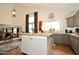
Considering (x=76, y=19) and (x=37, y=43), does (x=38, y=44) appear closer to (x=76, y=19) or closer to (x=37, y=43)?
(x=37, y=43)

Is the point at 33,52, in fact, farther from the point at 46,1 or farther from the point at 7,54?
the point at 46,1

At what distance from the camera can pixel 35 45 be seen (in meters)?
1.98

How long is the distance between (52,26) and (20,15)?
0.58m

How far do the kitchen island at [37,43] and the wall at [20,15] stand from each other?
23cm

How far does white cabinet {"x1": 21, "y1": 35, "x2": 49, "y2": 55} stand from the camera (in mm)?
1945

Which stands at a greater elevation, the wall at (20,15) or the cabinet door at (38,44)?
the wall at (20,15)

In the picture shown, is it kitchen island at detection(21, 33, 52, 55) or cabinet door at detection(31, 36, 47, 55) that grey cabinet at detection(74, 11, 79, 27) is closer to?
kitchen island at detection(21, 33, 52, 55)

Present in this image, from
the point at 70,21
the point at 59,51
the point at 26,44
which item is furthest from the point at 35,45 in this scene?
the point at 70,21

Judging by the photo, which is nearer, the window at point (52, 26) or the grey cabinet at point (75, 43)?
the grey cabinet at point (75, 43)

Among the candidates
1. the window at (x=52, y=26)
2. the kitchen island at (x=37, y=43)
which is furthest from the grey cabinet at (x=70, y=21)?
the kitchen island at (x=37, y=43)

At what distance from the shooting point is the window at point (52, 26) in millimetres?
2000

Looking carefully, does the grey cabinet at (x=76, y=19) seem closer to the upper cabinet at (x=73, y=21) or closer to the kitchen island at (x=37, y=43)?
the upper cabinet at (x=73, y=21)

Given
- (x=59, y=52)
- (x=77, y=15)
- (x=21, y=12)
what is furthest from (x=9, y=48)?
(x=77, y=15)

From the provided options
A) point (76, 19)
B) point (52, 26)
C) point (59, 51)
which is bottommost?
point (59, 51)
